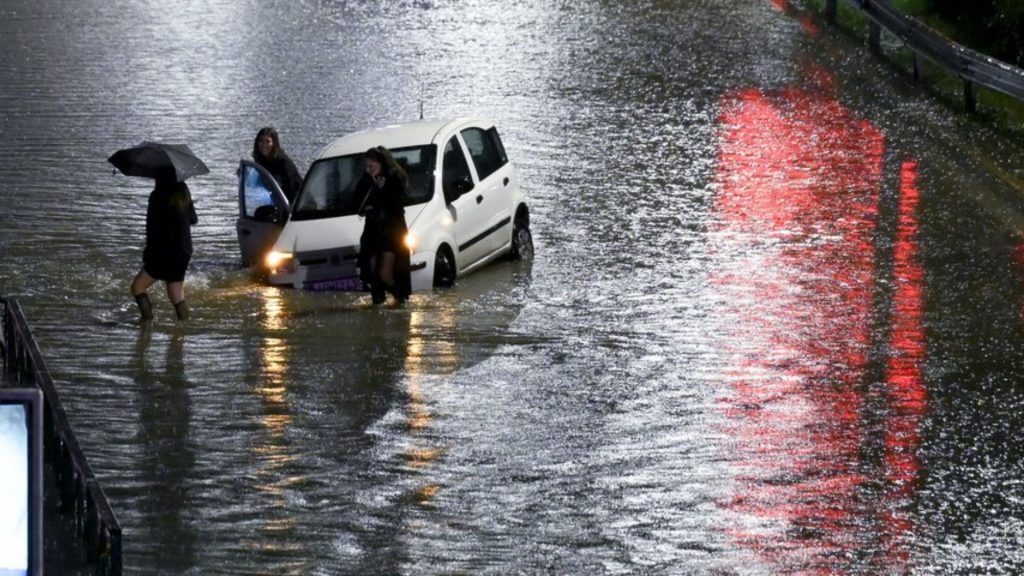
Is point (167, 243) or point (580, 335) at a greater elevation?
point (167, 243)

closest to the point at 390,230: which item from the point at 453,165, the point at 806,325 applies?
the point at 453,165

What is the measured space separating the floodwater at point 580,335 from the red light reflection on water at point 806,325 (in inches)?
1.7

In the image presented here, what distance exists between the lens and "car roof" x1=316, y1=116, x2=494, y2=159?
18312mm

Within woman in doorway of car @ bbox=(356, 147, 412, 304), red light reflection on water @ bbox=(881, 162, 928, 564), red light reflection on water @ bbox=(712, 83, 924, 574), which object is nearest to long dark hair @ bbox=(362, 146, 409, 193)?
woman in doorway of car @ bbox=(356, 147, 412, 304)

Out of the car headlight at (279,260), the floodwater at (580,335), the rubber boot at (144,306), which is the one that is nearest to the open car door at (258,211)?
the floodwater at (580,335)

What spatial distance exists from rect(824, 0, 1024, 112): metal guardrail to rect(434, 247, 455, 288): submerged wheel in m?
8.97

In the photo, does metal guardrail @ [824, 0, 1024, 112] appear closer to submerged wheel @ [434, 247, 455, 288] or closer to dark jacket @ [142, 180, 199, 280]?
submerged wheel @ [434, 247, 455, 288]

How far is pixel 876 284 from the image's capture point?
17.1 m

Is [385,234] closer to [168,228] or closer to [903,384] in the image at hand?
[168,228]

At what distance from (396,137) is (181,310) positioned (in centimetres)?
330

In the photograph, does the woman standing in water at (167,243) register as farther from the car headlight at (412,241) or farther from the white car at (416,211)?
the car headlight at (412,241)

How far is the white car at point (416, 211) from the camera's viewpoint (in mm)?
17406

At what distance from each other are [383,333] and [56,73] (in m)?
14.3

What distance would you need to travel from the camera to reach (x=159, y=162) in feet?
52.2
